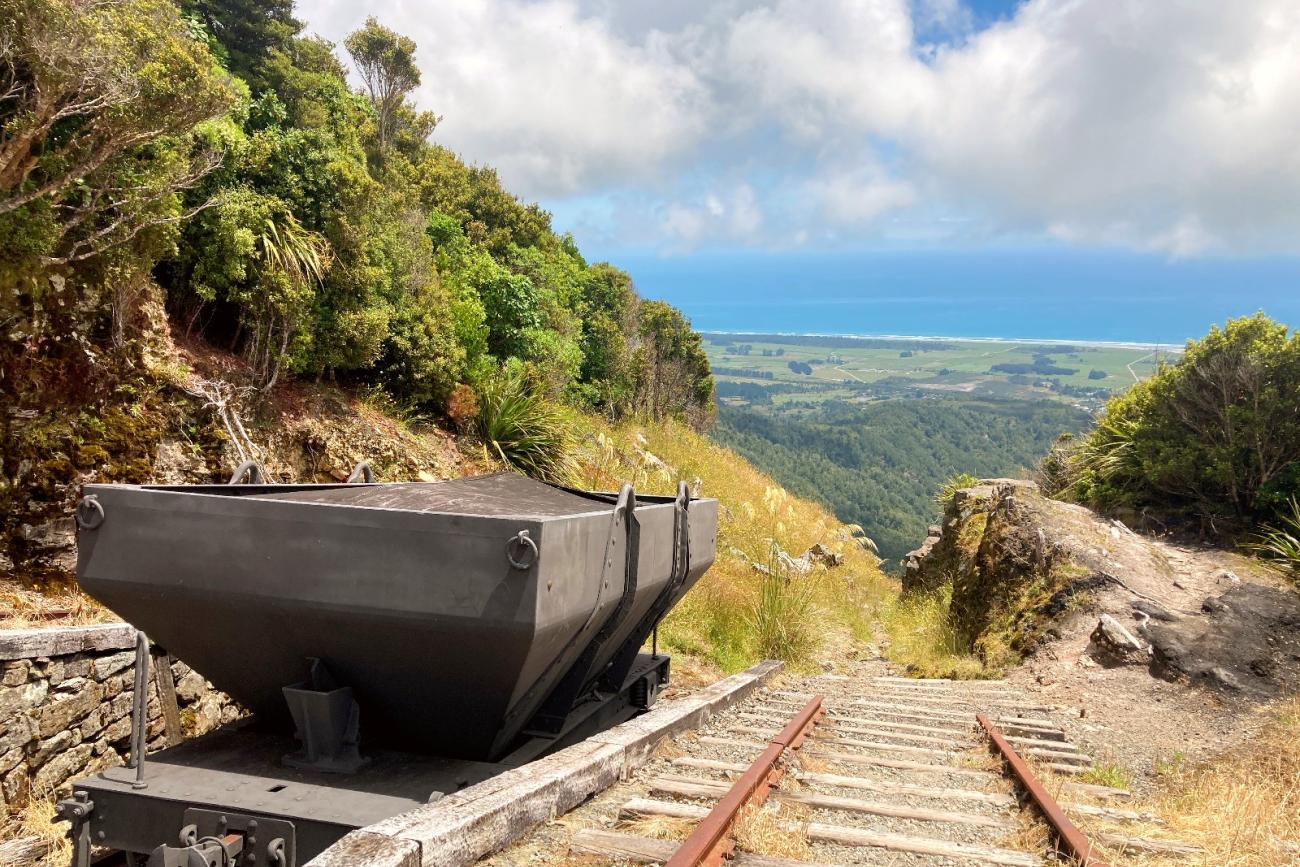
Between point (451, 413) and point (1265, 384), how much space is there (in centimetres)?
1243

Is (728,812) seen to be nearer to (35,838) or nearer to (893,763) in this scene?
(893,763)

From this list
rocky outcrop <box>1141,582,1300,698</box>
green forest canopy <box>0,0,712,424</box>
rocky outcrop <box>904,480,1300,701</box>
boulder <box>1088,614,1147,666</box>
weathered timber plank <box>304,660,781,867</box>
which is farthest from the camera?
boulder <box>1088,614,1147,666</box>

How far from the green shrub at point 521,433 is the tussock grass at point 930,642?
6016 mm

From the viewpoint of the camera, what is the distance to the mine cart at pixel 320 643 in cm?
323

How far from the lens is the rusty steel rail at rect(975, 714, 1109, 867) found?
3434 millimetres

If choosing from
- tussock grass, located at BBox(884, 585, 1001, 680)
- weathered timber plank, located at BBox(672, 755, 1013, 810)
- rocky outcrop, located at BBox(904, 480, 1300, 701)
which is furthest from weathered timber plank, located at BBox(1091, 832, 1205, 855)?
tussock grass, located at BBox(884, 585, 1001, 680)

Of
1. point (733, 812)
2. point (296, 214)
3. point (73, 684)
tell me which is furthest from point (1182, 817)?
point (296, 214)

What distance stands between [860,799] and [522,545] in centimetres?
270

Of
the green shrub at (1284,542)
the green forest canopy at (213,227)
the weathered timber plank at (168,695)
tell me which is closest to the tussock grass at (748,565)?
the green forest canopy at (213,227)

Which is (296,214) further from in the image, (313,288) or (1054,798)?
(1054,798)

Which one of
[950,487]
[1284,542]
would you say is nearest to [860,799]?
[1284,542]

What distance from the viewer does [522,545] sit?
10.5ft

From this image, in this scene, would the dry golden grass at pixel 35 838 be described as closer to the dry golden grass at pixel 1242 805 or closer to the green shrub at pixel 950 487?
the dry golden grass at pixel 1242 805

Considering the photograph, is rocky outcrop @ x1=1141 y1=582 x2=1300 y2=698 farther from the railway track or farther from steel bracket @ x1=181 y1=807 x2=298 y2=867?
steel bracket @ x1=181 y1=807 x2=298 y2=867
